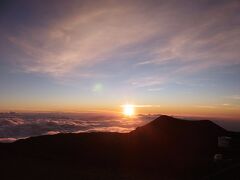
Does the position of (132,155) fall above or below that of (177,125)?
below

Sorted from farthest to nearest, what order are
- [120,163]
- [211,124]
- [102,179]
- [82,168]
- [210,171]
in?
[211,124], [120,163], [82,168], [210,171], [102,179]

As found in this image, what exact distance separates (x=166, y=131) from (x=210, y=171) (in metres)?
15.8

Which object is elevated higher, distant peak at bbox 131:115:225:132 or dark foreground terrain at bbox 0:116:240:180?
distant peak at bbox 131:115:225:132

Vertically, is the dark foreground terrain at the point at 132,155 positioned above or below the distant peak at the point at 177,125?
below

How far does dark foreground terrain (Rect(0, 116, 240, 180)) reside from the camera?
22.9 meters

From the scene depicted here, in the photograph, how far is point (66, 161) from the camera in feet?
93.4

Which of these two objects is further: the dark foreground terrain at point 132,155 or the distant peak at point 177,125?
the distant peak at point 177,125

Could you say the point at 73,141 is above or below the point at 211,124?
below

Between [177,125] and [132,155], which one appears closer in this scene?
[132,155]

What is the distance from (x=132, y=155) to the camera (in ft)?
101

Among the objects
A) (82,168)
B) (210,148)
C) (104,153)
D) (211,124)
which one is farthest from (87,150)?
(211,124)

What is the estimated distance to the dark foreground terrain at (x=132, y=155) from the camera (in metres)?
22.9

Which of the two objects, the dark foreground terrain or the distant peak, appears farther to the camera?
the distant peak

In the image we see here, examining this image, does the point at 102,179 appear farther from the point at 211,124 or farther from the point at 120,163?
the point at 211,124
